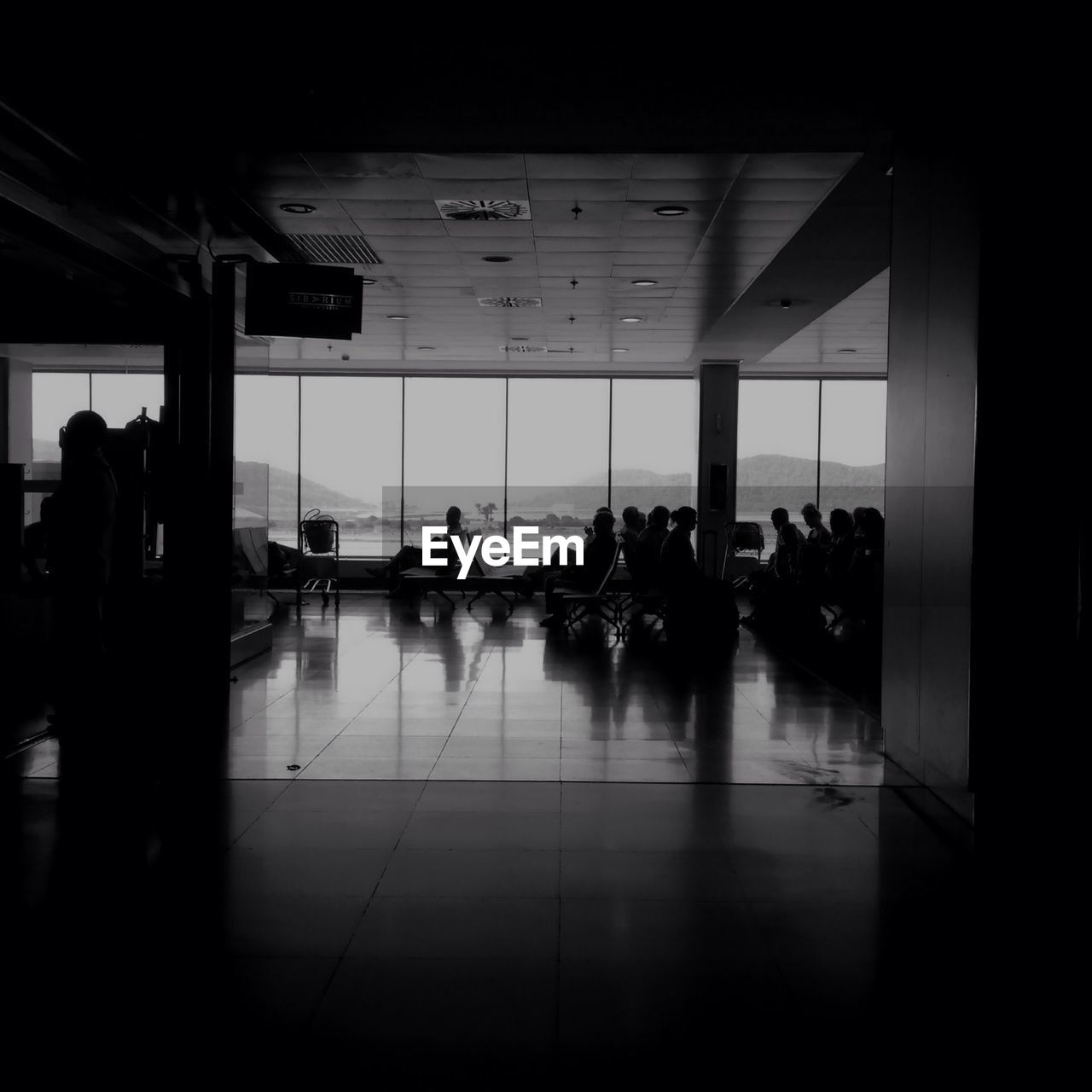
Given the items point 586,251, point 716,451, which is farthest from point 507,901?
point 716,451

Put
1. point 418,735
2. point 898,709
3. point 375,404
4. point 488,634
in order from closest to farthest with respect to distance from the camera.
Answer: point 898,709 → point 418,735 → point 488,634 → point 375,404

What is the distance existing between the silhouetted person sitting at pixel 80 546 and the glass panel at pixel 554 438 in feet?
36.4

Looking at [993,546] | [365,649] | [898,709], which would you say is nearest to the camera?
[993,546]

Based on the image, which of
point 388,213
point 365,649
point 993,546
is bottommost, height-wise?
point 365,649

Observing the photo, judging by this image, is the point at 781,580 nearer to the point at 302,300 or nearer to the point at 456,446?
the point at 302,300

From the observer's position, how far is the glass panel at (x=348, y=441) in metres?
16.0

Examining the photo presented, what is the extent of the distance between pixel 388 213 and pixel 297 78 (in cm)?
277

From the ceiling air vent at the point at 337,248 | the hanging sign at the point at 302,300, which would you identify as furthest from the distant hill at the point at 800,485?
the hanging sign at the point at 302,300

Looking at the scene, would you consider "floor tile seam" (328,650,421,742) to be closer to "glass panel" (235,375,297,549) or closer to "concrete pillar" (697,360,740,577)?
"glass panel" (235,375,297,549)

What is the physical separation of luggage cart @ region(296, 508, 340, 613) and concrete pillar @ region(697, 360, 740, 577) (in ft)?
17.4

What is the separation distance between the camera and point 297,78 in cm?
439

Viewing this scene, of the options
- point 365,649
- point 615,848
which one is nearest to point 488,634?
point 365,649

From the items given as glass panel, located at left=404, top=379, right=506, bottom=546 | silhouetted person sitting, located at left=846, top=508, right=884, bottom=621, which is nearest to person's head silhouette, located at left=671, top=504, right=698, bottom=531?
silhouetted person sitting, located at left=846, top=508, right=884, bottom=621

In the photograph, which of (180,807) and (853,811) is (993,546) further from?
(180,807)
